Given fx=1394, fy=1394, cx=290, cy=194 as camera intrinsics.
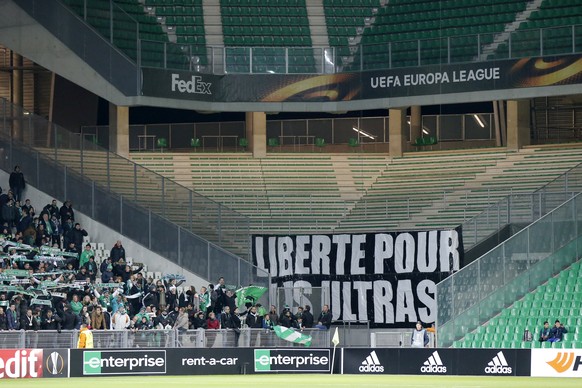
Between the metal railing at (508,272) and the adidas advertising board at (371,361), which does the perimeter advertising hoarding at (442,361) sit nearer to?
the adidas advertising board at (371,361)

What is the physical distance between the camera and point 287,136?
50.3 m

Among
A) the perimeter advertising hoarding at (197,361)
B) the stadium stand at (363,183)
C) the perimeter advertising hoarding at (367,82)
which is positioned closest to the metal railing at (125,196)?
the stadium stand at (363,183)

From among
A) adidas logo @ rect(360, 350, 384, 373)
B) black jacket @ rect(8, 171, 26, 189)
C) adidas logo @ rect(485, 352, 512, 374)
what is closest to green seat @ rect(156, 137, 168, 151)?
black jacket @ rect(8, 171, 26, 189)

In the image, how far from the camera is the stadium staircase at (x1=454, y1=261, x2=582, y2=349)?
3453 centimetres

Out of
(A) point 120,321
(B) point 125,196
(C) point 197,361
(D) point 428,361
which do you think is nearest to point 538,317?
(D) point 428,361

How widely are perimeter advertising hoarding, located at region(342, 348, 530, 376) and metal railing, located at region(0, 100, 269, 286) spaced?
357 inches

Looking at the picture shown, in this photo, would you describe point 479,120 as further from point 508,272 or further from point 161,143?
point 508,272

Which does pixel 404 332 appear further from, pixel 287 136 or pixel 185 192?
pixel 287 136

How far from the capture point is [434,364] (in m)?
31.8

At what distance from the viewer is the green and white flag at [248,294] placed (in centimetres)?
3816

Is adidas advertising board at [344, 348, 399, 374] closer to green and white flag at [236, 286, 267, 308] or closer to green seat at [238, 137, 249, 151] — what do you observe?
green and white flag at [236, 286, 267, 308]

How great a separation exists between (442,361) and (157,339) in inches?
261

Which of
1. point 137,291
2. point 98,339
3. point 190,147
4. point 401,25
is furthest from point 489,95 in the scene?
point 98,339

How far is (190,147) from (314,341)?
55.0ft
